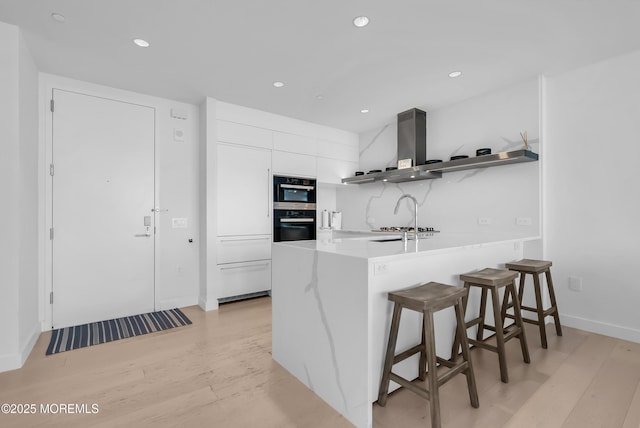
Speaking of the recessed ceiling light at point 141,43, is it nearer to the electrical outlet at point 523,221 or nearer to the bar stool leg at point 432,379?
the bar stool leg at point 432,379

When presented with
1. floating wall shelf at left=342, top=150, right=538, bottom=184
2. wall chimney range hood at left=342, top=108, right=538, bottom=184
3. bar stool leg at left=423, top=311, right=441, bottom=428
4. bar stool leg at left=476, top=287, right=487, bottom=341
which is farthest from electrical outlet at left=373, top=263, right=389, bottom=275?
wall chimney range hood at left=342, top=108, right=538, bottom=184

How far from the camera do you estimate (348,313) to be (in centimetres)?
159

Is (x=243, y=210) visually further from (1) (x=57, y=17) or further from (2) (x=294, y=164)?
(1) (x=57, y=17)

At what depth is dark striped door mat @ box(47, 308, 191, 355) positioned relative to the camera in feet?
8.50

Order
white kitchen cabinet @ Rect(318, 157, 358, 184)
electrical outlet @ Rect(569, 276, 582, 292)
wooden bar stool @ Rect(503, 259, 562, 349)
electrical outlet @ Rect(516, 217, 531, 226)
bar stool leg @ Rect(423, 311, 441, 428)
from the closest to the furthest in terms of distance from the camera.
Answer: bar stool leg @ Rect(423, 311, 441, 428)
wooden bar stool @ Rect(503, 259, 562, 349)
electrical outlet @ Rect(569, 276, 582, 292)
electrical outlet @ Rect(516, 217, 531, 226)
white kitchen cabinet @ Rect(318, 157, 358, 184)

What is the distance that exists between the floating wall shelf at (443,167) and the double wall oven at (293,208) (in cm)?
67

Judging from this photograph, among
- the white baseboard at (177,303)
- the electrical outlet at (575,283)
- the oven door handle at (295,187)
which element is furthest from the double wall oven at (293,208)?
the electrical outlet at (575,283)

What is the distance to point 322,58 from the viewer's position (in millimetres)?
2633

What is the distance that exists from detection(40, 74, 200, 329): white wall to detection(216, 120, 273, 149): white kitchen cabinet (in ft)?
1.23

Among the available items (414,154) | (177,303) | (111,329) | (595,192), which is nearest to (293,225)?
(177,303)

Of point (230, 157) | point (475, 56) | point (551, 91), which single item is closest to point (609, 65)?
point (551, 91)

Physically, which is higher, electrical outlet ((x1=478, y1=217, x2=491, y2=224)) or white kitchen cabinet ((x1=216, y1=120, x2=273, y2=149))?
white kitchen cabinet ((x1=216, y1=120, x2=273, y2=149))

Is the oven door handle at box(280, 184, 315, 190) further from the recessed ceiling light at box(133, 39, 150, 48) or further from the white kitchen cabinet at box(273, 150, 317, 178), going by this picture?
the recessed ceiling light at box(133, 39, 150, 48)

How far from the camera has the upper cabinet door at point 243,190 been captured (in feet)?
12.1
